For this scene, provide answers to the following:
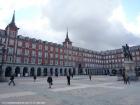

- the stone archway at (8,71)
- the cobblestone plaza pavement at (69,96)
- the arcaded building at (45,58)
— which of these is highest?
the arcaded building at (45,58)

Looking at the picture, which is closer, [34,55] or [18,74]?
[18,74]

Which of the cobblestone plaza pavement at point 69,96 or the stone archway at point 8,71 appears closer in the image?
the cobblestone plaza pavement at point 69,96

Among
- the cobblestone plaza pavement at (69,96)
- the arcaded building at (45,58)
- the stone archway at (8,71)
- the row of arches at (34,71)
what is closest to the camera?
the cobblestone plaza pavement at (69,96)

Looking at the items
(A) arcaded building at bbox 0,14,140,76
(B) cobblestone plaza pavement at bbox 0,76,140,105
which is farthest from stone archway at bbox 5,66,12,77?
(B) cobblestone plaza pavement at bbox 0,76,140,105

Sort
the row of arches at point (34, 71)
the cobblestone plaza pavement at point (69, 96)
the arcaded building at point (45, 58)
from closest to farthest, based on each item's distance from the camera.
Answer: the cobblestone plaza pavement at point (69, 96), the row of arches at point (34, 71), the arcaded building at point (45, 58)

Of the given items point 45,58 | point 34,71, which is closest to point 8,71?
point 34,71

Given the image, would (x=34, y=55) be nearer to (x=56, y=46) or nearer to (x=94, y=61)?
(x=56, y=46)

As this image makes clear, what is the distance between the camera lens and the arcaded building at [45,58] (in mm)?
51844

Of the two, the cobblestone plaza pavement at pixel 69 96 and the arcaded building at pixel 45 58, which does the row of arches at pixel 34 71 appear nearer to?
the arcaded building at pixel 45 58

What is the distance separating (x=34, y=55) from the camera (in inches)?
2361

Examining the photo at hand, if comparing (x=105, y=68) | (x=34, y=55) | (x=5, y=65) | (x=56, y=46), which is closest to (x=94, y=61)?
(x=105, y=68)

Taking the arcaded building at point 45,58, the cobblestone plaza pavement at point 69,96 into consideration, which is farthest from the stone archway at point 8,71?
the cobblestone plaza pavement at point 69,96

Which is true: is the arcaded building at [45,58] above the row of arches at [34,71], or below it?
above

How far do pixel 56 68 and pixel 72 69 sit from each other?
39.8 ft
